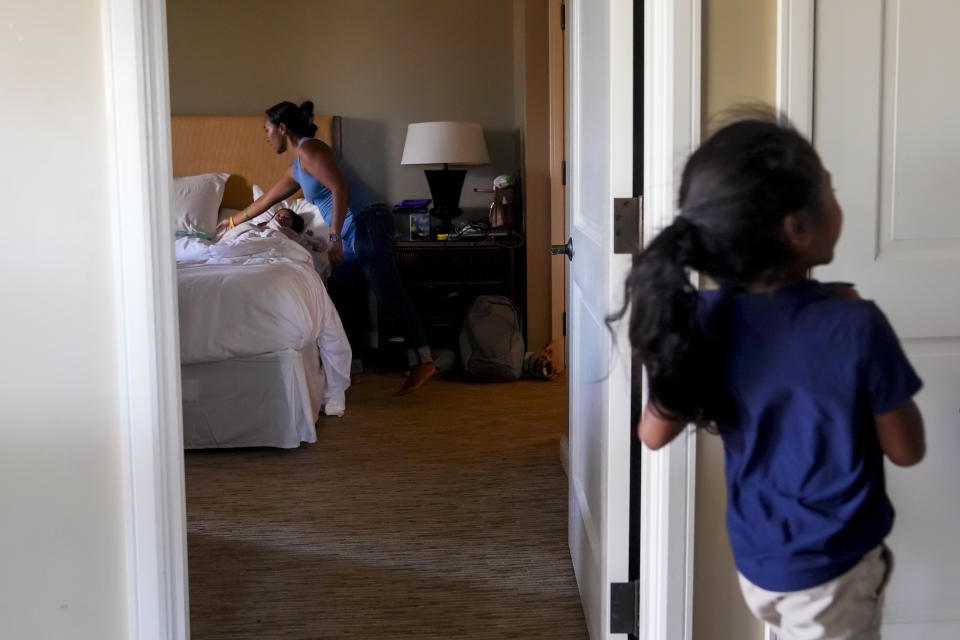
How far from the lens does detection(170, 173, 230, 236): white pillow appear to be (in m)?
5.23

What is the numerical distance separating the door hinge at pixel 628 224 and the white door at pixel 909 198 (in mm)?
335

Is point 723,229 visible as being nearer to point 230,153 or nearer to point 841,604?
point 841,604

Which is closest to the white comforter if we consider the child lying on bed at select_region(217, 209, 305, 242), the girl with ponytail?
the child lying on bed at select_region(217, 209, 305, 242)

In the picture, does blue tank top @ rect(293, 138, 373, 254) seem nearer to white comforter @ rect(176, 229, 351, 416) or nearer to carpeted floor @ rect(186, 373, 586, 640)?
white comforter @ rect(176, 229, 351, 416)

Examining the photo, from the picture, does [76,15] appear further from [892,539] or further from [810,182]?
[892,539]

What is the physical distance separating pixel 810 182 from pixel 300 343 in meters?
3.06

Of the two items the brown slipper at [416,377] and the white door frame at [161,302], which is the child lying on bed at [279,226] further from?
the white door frame at [161,302]

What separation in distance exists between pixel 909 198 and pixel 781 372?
2.58 feet

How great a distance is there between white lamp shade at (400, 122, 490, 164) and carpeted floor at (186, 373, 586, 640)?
4.96 feet

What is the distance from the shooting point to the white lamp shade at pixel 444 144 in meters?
5.40

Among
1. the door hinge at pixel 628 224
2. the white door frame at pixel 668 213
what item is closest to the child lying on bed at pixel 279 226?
the door hinge at pixel 628 224

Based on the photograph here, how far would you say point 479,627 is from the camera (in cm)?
251

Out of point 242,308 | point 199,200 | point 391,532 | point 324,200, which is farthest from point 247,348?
point 199,200

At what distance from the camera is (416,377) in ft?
16.3
